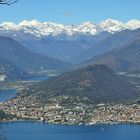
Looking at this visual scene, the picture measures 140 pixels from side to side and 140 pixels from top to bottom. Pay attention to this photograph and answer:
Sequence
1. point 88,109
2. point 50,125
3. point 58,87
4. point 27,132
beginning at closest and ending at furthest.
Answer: point 27,132 → point 50,125 → point 88,109 → point 58,87

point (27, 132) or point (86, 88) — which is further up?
point (86, 88)

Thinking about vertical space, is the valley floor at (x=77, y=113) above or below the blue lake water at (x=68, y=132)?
above

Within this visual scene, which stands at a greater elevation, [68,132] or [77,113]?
[77,113]

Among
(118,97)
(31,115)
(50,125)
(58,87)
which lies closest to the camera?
(50,125)

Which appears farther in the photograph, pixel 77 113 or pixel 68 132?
pixel 77 113

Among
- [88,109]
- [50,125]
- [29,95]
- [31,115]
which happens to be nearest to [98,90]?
[29,95]

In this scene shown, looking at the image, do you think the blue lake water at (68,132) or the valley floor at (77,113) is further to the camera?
the valley floor at (77,113)

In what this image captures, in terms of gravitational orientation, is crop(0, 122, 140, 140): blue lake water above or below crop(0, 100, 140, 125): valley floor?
below

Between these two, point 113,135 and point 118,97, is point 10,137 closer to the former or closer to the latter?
point 113,135
